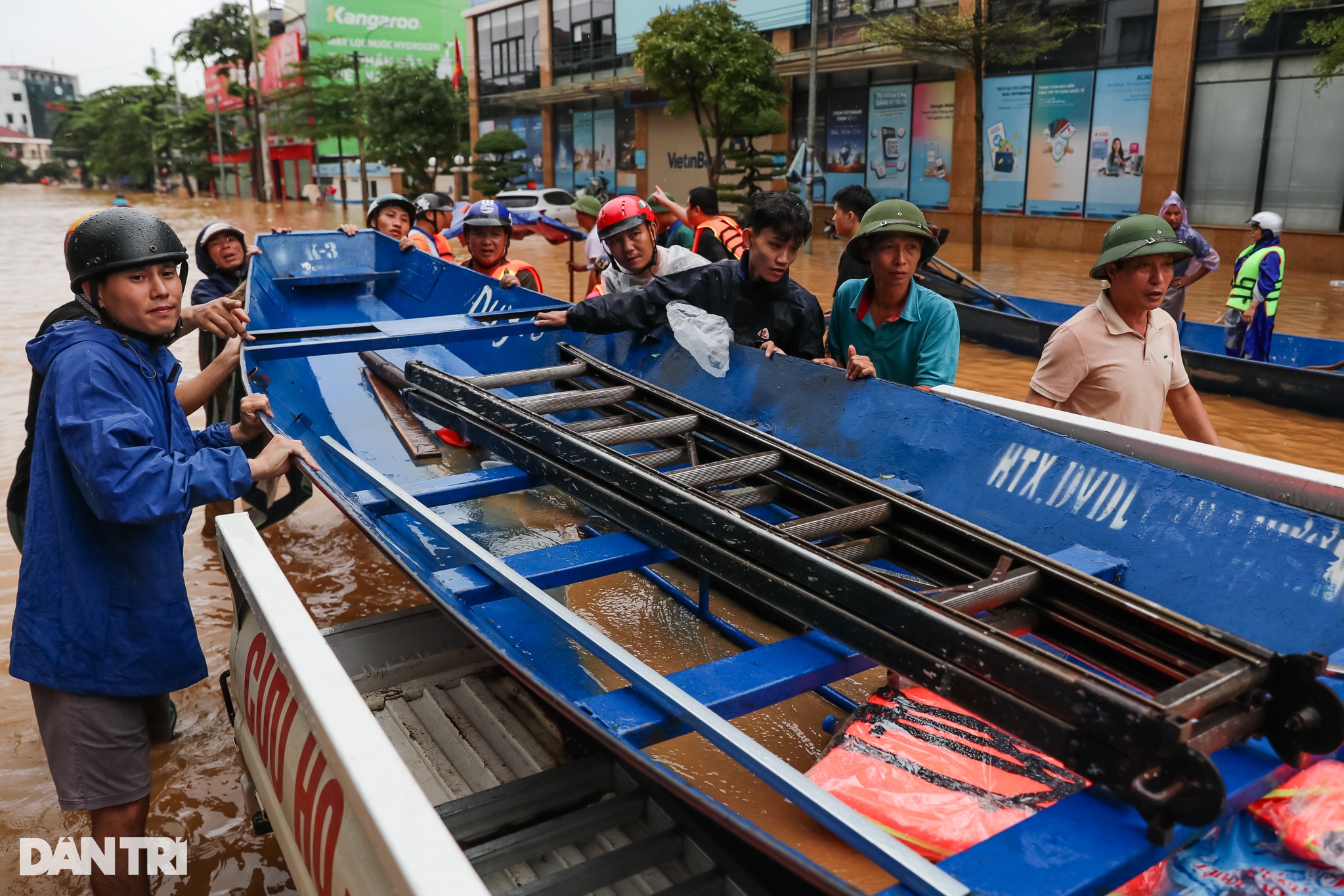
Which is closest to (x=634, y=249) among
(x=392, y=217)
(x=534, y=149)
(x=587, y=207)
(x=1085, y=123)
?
(x=392, y=217)

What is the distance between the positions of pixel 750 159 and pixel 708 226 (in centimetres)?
1504

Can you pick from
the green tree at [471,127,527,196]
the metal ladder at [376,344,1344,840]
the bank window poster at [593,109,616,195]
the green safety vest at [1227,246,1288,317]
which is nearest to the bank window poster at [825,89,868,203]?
the bank window poster at [593,109,616,195]

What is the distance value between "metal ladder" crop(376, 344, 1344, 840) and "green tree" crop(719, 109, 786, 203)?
17.7m

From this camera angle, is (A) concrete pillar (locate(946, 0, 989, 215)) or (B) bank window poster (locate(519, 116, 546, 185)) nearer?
(A) concrete pillar (locate(946, 0, 989, 215))

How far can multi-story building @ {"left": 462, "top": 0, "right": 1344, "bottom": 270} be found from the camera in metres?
15.4

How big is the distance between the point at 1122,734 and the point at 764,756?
25.5 inches

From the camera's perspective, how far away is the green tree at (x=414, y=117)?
32188mm

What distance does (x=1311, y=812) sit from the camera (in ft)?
5.86

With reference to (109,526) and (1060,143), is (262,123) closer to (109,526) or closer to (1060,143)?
(1060,143)

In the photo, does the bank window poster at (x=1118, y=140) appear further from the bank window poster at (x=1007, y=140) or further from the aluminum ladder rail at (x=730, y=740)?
the aluminum ladder rail at (x=730, y=740)

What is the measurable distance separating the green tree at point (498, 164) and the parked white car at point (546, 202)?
505 centimetres

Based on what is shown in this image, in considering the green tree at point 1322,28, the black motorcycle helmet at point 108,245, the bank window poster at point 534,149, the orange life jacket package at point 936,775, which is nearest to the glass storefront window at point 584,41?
the bank window poster at point 534,149

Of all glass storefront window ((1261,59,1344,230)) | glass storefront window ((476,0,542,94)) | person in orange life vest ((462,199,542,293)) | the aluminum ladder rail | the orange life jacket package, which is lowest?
the orange life jacket package

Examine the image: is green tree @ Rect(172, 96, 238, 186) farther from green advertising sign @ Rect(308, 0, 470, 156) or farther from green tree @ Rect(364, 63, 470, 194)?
green tree @ Rect(364, 63, 470, 194)
